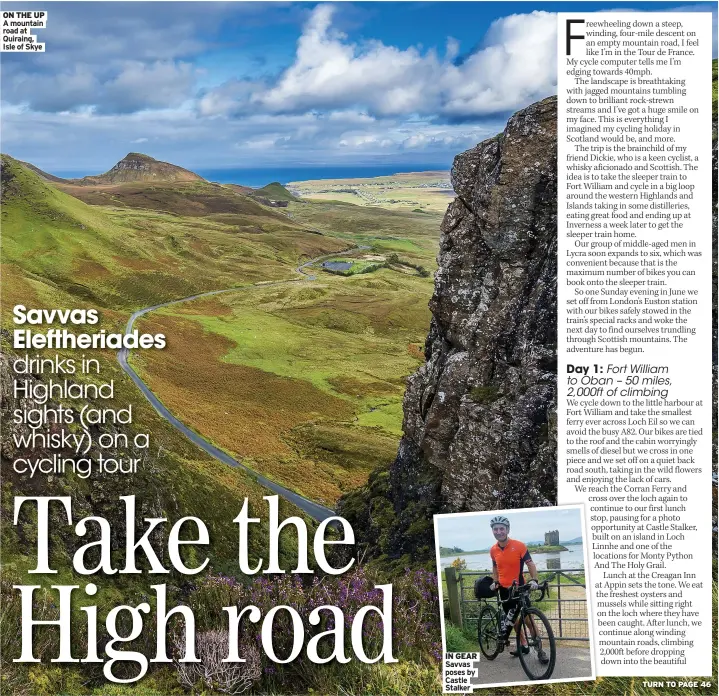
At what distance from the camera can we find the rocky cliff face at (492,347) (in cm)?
1664

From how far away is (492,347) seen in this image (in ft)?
62.8

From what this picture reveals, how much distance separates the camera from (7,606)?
11.6 metres

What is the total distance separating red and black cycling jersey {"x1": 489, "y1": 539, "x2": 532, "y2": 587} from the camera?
10.3m

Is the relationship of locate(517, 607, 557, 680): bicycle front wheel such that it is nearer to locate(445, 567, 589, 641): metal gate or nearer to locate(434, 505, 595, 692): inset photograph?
locate(434, 505, 595, 692): inset photograph

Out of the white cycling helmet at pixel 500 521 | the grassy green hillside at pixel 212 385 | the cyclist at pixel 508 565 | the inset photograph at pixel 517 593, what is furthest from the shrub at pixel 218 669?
the white cycling helmet at pixel 500 521

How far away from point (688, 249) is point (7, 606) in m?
15.0

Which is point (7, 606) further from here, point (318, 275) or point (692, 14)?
point (318, 275)

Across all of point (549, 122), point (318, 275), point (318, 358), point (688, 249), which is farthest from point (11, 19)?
point (318, 275)

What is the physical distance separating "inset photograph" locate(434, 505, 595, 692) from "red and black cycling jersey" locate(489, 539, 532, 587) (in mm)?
17

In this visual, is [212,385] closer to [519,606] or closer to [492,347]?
[492,347]

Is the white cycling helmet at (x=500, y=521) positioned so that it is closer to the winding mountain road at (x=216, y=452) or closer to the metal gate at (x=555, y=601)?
the metal gate at (x=555, y=601)

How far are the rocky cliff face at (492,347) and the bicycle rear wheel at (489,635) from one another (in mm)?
5865

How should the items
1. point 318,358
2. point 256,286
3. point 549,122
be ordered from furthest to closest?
1. point 256,286
2. point 318,358
3. point 549,122

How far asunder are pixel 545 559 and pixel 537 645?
1365 millimetres
